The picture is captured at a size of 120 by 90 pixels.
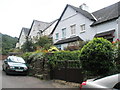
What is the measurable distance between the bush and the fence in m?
1.31

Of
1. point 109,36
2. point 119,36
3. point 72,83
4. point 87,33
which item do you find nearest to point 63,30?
point 87,33

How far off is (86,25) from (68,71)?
11.9m

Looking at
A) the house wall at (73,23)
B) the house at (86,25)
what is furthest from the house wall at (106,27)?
the house wall at (73,23)

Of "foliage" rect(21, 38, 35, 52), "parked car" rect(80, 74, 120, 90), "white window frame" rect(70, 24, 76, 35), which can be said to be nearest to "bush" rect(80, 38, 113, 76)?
"parked car" rect(80, 74, 120, 90)

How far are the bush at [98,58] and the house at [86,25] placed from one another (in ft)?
29.6

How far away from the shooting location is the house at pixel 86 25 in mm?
14656

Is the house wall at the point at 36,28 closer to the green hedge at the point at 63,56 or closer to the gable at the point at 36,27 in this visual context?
the gable at the point at 36,27

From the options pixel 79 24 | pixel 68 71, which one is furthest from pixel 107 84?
pixel 79 24

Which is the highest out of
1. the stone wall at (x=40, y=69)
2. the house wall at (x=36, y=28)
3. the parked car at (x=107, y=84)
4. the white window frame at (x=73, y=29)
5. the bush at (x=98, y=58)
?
the house wall at (x=36, y=28)

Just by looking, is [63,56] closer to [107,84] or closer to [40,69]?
[40,69]

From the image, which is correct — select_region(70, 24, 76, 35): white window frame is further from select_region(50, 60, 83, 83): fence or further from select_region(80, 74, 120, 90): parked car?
select_region(80, 74, 120, 90): parked car

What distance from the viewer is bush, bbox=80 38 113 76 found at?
5441 millimetres

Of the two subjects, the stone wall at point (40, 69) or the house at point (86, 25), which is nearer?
the stone wall at point (40, 69)

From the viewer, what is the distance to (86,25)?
18094 mm
